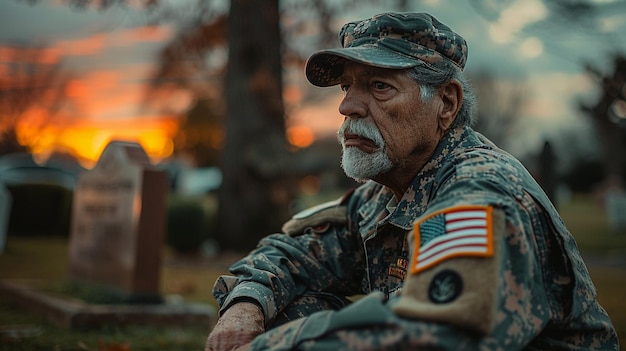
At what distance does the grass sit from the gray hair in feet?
7.98

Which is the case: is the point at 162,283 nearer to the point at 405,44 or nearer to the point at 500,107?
the point at 405,44

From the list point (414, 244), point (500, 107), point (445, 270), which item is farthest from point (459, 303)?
point (500, 107)

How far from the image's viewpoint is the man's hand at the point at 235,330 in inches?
84.7

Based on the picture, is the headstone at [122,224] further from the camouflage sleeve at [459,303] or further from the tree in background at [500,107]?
the tree in background at [500,107]

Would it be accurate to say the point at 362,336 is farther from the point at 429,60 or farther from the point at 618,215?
the point at 618,215

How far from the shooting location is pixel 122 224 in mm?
6191

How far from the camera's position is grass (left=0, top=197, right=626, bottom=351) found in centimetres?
456

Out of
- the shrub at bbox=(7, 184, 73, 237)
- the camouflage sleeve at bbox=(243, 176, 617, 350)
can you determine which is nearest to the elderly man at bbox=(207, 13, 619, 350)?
the camouflage sleeve at bbox=(243, 176, 617, 350)

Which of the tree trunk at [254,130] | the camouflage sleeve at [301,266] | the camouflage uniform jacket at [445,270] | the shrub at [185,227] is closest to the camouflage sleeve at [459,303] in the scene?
the camouflage uniform jacket at [445,270]

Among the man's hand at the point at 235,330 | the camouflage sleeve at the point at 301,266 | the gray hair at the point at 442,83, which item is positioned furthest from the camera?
the camouflage sleeve at the point at 301,266

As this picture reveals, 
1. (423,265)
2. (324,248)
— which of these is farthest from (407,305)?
(324,248)

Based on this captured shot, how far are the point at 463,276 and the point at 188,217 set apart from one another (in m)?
10.4

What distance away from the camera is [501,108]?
1257 inches

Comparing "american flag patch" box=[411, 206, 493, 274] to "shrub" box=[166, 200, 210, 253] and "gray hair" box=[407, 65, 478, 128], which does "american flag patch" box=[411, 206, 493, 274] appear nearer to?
"gray hair" box=[407, 65, 478, 128]
